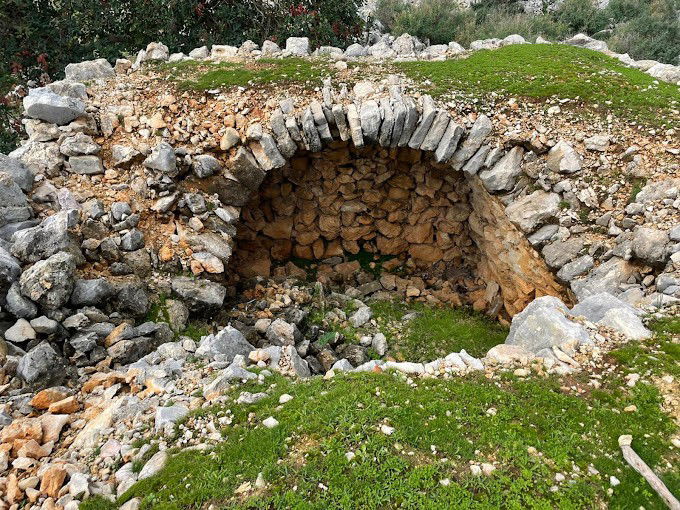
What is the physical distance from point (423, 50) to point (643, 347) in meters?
11.1

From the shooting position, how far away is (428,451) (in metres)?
5.13

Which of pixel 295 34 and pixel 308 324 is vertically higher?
pixel 295 34

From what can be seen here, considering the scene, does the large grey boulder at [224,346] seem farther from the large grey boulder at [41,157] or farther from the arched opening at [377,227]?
the large grey boulder at [41,157]

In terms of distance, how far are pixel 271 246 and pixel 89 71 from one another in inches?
256

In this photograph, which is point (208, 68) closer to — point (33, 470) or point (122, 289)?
point (122, 289)

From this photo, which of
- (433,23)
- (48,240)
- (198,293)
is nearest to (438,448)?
(198,293)

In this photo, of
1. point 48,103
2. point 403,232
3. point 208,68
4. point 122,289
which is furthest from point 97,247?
point 403,232

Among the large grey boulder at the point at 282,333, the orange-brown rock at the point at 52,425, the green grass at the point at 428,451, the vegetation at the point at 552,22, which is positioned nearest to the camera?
the green grass at the point at 428,451

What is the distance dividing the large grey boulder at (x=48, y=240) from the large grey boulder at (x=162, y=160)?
6.93ft

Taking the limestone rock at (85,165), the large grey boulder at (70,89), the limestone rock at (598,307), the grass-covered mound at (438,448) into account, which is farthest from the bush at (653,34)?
the limestone rock at (85,165)

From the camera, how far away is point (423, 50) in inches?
570

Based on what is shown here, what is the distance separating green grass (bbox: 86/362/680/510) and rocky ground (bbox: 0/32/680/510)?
0.36 m

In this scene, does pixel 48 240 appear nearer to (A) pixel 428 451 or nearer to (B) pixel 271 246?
(B) pixel 271 246

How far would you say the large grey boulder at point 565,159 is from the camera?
10.3 meters
